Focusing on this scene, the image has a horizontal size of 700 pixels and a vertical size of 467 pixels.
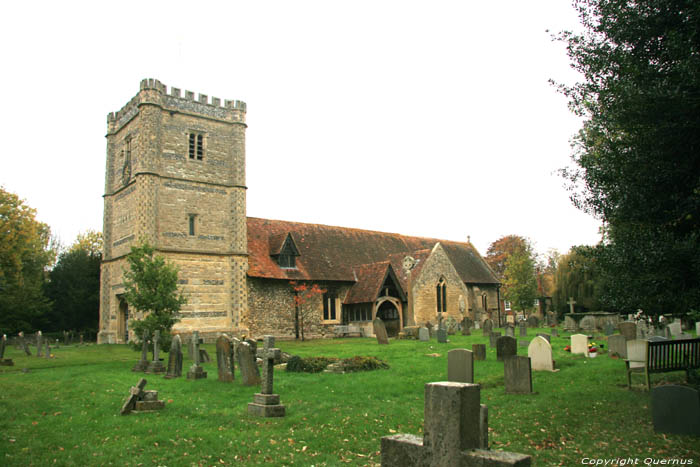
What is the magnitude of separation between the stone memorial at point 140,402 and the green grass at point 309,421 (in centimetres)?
23

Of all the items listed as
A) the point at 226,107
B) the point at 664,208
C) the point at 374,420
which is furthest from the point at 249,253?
the point at 664,208

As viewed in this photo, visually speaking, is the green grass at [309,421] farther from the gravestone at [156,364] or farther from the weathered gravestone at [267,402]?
the gravestone at [156,364]

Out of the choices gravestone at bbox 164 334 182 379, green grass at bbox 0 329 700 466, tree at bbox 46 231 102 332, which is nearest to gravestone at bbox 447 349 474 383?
green grass at bbox 0 329 700 466

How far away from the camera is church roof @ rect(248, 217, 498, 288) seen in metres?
32.1

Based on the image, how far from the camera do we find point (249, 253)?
31.6 meters

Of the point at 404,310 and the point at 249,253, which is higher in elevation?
the point at 249,253

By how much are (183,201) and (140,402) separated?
2015 centimetres

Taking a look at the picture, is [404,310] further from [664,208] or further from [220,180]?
[664,208]

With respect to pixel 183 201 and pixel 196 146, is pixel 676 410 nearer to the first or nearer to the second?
pixel 183 201

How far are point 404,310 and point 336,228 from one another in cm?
955

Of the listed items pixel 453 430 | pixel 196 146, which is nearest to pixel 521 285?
pixel 196 146

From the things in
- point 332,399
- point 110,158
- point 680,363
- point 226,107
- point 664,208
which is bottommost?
point 332,399

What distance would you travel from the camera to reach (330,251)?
118ft

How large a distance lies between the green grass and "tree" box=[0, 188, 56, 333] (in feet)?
77.8
